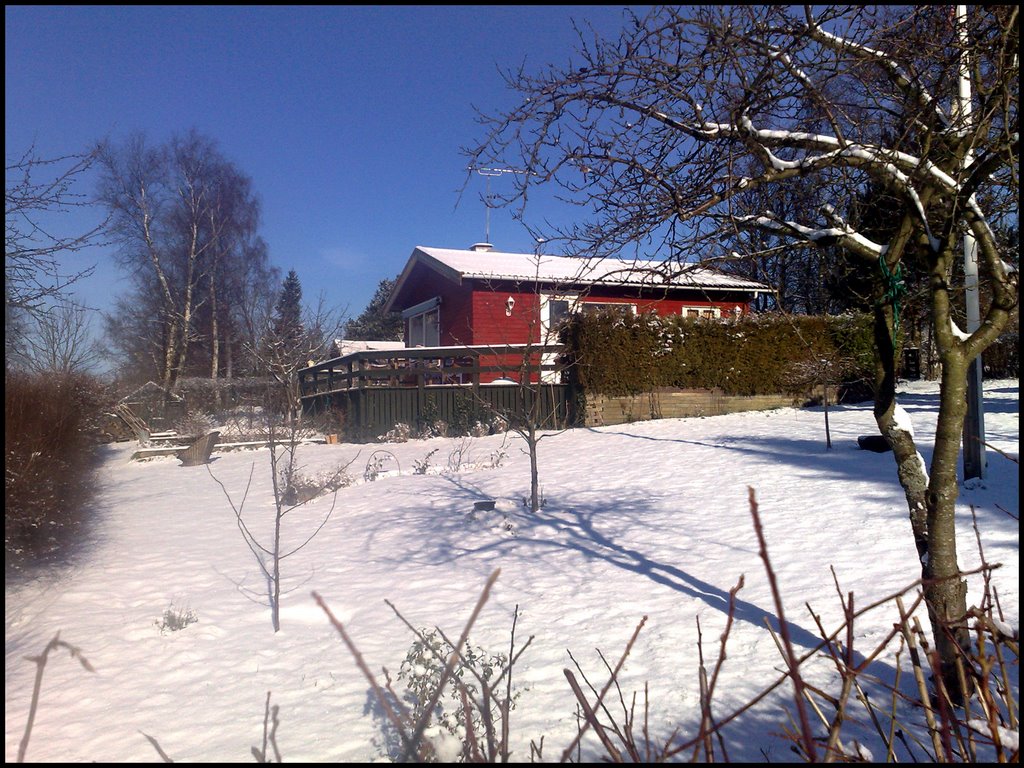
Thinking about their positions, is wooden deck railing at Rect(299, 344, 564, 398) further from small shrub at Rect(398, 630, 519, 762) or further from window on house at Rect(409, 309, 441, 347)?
small shrub at Rect(398, 630, 519, 762)

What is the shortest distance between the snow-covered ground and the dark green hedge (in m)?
3.74

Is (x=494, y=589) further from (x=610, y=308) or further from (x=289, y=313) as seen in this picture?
(x=610, y=308)

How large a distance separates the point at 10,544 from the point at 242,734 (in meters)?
2.52

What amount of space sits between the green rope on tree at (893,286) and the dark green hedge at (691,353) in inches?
357

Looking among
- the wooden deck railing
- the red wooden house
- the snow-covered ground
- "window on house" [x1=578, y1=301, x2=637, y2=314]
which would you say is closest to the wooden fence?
the wooden deck railing

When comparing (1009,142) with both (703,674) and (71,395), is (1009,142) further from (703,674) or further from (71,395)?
(71,395)

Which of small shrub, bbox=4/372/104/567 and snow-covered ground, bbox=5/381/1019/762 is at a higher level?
small shrub, bbox=4/372/104/567

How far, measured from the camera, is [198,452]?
11.8 meters

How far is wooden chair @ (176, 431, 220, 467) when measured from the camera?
1170cm

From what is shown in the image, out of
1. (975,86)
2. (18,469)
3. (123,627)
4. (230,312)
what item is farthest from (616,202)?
(18,469)

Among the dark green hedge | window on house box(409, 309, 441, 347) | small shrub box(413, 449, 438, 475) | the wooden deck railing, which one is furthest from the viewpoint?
window on house box(409, 309, 441, 347)

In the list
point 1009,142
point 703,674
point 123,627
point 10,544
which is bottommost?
point 123,627

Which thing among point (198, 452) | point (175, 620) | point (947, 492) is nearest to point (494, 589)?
point (175, 620)

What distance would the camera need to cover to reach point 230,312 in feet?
12.5
